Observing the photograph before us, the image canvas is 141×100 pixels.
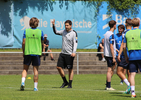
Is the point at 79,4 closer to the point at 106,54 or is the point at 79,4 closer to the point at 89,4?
the point at 89,4

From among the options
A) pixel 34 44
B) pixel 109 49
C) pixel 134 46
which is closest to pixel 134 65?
pixel 134 46

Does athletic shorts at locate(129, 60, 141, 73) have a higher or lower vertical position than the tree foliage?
lower

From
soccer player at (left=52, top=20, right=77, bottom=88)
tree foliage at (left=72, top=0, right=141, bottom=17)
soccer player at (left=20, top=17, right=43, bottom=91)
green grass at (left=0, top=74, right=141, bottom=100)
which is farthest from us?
tree foliage at (left=72, top=0, right=141, bottom=17)

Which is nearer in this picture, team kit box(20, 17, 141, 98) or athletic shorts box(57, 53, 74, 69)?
A: team kit box(20, 17, 141, 98)

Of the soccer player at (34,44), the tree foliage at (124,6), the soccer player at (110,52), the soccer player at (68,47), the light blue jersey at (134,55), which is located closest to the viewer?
the light blue jersey at (134,55)

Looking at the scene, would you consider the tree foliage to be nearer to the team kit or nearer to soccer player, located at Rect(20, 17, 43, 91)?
the team kit

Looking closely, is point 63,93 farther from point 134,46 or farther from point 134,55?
point 134,46

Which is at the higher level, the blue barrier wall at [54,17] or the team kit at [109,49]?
the blue barrier wall at [54,17]

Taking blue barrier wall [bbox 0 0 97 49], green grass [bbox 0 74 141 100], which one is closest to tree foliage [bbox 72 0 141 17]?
blue barrier wall [bbox 0 0 97 49]

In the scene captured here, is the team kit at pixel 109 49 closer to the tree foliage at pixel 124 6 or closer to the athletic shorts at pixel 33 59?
the athletic shorts at pixel 33 59

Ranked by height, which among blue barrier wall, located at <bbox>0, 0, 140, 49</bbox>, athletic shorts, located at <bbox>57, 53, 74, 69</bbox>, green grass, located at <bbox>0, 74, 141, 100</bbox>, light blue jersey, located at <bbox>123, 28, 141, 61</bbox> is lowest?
green grass, located at <bbox>0, 74, 141, 100</bbox>

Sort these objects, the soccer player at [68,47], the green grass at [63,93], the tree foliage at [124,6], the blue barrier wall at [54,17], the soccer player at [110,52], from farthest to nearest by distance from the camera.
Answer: the tree foliage at [124,6] → the blue barrier wall at [54,17] → the soccer player at [68,47] → the soccer player at [110,52] → the green grass at [63,93]

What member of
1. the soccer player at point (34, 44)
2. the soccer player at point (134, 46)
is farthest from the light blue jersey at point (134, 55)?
the soccer player at point (34, 44)

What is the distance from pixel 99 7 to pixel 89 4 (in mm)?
737
